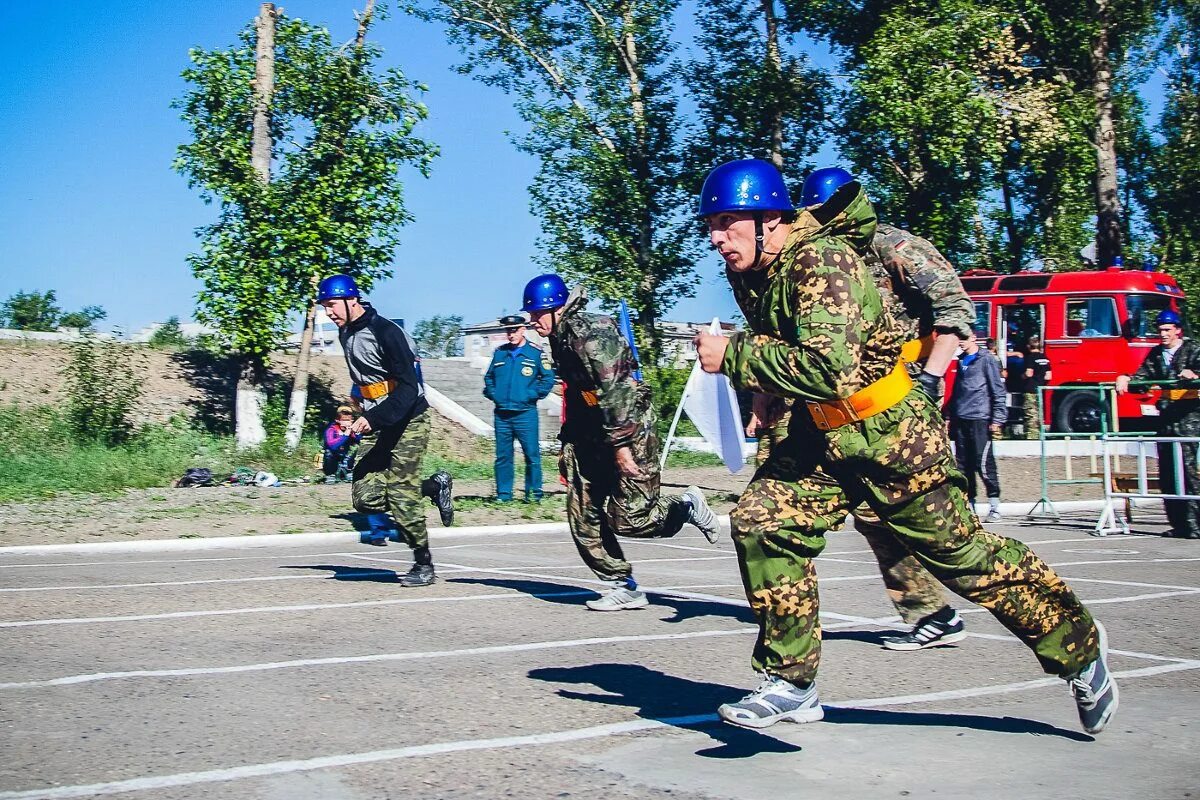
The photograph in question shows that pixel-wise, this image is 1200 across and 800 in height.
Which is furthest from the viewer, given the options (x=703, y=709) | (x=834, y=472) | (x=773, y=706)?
(x=703, y=709)

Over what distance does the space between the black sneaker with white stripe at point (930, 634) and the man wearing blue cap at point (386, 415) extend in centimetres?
361

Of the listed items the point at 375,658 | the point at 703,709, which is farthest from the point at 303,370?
the point at 703,709

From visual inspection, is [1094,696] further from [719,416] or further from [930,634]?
[719,416]

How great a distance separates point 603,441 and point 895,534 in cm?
346

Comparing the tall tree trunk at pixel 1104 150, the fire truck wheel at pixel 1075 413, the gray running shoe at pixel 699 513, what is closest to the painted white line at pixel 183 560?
the gray running shoe at pixel 699 513

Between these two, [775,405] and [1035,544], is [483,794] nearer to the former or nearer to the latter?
[775,405]

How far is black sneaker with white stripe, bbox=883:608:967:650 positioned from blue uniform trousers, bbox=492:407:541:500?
31.2ft

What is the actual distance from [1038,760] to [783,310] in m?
1.73

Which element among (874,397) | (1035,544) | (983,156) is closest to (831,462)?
(874,397)

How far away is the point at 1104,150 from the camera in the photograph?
30625mm

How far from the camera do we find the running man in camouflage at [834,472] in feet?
14.5

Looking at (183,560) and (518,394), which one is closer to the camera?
(183,560)

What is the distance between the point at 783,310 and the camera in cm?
454

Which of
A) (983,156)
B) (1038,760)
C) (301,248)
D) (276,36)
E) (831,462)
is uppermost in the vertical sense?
(276,36)
